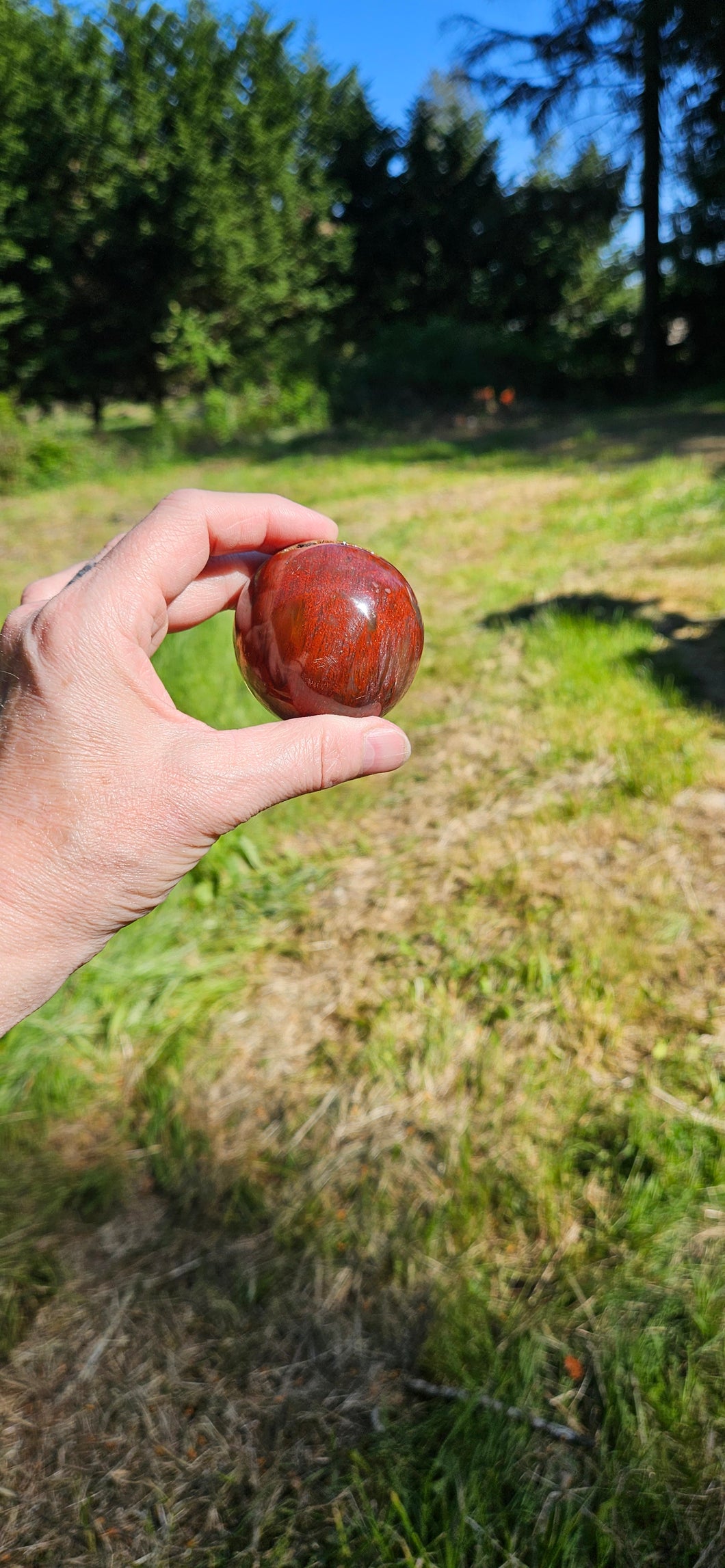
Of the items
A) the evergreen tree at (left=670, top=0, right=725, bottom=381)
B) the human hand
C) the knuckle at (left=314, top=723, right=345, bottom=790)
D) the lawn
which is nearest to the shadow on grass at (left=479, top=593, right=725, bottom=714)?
the lawn

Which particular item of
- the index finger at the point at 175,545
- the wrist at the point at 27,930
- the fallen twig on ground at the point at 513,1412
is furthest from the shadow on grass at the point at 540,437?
the wrist at the point at 27,930

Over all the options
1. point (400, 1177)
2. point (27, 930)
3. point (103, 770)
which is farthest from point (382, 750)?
point (400, 1177)

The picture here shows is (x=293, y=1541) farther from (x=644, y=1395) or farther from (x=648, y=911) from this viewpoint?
(x=648, y=911)

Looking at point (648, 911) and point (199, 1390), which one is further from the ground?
point (648, 911)

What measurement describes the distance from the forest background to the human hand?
1218 cm

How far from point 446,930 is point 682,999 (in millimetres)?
742

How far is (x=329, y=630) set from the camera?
1.69 m

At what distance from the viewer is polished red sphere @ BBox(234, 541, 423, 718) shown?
170 cm

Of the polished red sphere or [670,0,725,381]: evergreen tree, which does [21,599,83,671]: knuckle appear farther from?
[670,0,725,381]: evergreen tree

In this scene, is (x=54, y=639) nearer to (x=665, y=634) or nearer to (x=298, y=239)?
(x=665, y=634)

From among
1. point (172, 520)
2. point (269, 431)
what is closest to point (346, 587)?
point (172, 520)

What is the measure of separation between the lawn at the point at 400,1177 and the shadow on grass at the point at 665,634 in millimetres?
72

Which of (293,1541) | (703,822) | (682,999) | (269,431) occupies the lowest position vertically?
(293,1541)

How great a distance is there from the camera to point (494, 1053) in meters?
2.53
